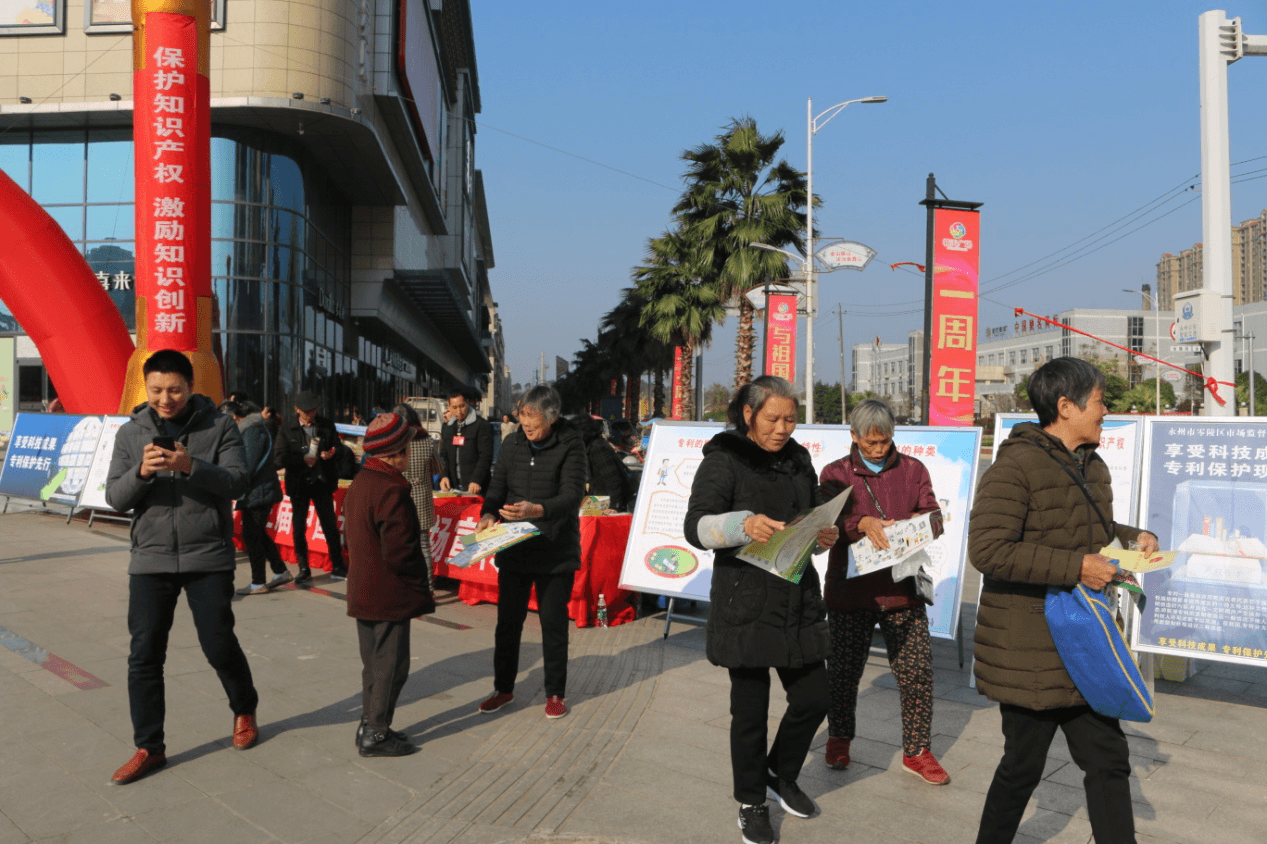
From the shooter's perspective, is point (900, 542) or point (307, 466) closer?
point (900, 542)

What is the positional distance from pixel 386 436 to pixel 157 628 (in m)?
1.32

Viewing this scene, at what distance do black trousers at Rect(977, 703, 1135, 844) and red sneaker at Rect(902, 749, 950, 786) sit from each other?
4.37 feet

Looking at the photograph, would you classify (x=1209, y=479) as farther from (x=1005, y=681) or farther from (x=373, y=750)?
(x=373, y=750)

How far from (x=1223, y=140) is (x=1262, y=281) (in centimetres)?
14047

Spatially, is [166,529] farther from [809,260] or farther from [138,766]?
[809,260]

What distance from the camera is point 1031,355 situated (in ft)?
444

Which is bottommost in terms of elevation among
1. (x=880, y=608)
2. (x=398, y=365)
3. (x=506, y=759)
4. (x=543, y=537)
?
(x=506, y=759)

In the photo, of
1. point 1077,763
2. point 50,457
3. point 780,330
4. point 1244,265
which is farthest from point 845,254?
point 1244,265

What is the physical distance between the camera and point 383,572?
4527 mm

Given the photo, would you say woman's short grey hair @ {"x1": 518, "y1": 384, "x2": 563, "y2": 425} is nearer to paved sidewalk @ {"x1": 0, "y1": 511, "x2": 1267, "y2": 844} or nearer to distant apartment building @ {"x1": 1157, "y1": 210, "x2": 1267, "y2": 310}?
paved sidewalk @ {"x1": 0, "y1": 511, "x2": 1267, "y2": 844}

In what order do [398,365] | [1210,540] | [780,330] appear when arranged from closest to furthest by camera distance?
[1210,540]
[780,330]
[398,365]

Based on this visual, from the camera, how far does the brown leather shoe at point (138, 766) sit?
13.7 ft

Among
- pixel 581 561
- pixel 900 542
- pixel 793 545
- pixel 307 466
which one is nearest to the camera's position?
pixel 793 545

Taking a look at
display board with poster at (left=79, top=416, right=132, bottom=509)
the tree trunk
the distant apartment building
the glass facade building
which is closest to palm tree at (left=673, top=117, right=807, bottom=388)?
the tree trunk
